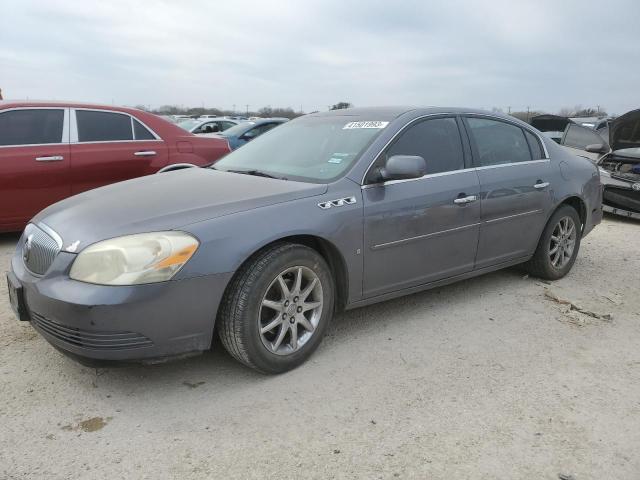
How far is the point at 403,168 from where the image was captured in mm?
3240

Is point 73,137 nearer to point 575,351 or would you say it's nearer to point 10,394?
point 10,394

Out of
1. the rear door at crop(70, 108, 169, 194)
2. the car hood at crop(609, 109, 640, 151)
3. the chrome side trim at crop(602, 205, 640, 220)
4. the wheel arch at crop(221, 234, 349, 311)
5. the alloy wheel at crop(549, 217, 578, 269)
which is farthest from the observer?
the car hood at crop(609, 109, 640, 151)

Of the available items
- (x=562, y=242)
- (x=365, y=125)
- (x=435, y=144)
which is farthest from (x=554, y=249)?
(x=365, y=125)

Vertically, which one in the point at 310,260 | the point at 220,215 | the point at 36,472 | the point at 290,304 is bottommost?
the point at 36,472

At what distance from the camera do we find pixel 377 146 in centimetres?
347

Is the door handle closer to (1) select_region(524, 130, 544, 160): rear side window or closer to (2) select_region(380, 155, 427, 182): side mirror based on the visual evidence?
(2) select_region(380, 155, 427, 182): side mirror

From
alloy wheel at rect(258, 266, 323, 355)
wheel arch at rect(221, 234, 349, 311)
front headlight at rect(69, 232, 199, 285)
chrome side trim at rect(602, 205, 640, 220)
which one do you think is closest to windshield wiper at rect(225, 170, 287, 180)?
wheel arch at rect(221, 234, 349, 311)

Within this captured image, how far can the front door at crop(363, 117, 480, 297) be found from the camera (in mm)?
3350

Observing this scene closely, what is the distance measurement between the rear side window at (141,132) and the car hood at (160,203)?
283 cm

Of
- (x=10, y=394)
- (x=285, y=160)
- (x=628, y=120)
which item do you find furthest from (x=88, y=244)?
(x=628, y=120)

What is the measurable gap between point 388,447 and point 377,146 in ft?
6.05

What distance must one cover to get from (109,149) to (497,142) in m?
3.97

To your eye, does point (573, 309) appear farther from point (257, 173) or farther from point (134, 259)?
point (134, 259)

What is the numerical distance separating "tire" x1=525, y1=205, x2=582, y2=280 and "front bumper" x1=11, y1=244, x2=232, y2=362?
300 cm
